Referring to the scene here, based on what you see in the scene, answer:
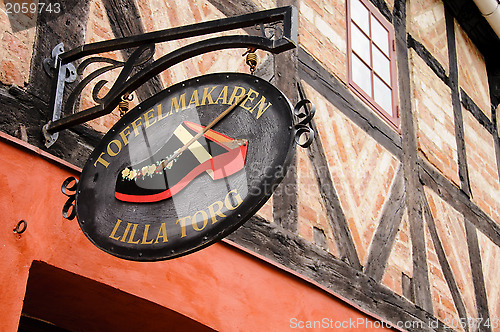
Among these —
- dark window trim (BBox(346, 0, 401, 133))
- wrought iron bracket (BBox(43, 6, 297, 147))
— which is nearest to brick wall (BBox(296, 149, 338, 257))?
dark window trim (BBox(346, 0, 401, 133))

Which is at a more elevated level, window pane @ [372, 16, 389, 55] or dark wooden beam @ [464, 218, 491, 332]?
window pane @ [372, 16, 389, 55]

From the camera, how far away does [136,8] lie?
387 cm

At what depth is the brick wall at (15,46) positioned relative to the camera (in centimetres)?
317

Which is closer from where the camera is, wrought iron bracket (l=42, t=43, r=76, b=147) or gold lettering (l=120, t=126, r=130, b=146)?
gold lettering (l=120, t=126, r=130, b=146)

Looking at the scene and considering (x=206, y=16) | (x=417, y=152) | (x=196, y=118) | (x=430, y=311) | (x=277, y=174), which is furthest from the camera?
(x=417, y=152)

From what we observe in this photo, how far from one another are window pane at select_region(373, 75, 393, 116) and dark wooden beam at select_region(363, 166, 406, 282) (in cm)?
55

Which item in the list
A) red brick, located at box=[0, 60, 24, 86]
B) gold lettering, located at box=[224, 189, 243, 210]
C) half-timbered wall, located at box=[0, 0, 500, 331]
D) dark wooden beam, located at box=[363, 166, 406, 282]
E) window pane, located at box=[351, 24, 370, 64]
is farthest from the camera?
window pane, located at box=[351, 24, 370, 64]

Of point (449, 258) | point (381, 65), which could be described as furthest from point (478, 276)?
point (381, 65)

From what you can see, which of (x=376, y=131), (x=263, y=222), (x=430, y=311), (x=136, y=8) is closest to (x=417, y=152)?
(x=376, y=131)

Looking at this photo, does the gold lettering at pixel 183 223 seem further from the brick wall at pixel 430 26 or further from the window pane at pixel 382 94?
the brick wall at pixel 430 26

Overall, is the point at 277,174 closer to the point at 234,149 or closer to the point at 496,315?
the point at 234,149

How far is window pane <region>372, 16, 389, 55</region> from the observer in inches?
235

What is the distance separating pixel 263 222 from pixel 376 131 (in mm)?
1734

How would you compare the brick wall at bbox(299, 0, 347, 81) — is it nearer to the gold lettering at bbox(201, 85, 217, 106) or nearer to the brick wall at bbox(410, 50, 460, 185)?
the brick wall at bbox(410, 50, 460, 185)
